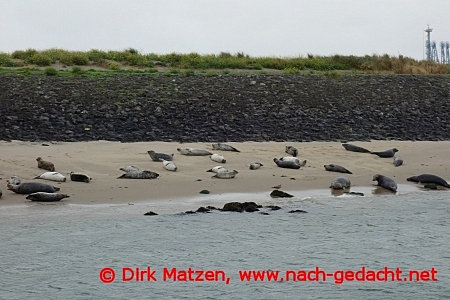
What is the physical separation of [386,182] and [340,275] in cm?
567

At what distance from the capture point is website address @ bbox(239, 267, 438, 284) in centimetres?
739

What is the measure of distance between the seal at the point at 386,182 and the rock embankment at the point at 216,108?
16.0ft

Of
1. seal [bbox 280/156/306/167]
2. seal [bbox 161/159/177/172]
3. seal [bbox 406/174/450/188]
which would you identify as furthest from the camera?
seal [bbox 280/156/306/167]

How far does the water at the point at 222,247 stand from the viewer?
6984 mm

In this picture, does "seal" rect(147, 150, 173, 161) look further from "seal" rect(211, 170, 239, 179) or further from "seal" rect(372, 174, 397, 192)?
"seal" rect(372, 174, 397, 192)

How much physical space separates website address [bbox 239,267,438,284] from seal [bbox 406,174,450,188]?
5982mm

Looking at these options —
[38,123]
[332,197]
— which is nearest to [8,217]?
[332,197]

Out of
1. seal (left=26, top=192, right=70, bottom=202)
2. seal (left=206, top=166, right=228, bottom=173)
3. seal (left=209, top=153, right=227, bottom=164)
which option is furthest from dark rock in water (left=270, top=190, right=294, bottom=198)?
seal (left=26, top=192, right=70, bottom=202)

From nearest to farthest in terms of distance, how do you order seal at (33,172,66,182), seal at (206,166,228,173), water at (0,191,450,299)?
water at (0,191,450,299)
seal at (33,172,66,182)
seal at (206,166,228,173)

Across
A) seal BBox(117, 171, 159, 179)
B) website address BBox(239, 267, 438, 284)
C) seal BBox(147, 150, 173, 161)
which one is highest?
seal BBox(147, 150, 173, 161)

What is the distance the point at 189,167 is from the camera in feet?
44.1

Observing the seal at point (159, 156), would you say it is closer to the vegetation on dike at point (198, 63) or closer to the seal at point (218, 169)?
the seal at point (218, 169)

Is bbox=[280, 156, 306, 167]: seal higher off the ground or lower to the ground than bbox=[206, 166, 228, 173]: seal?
lower

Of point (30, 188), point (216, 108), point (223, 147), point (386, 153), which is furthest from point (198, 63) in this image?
point (30, 188)
